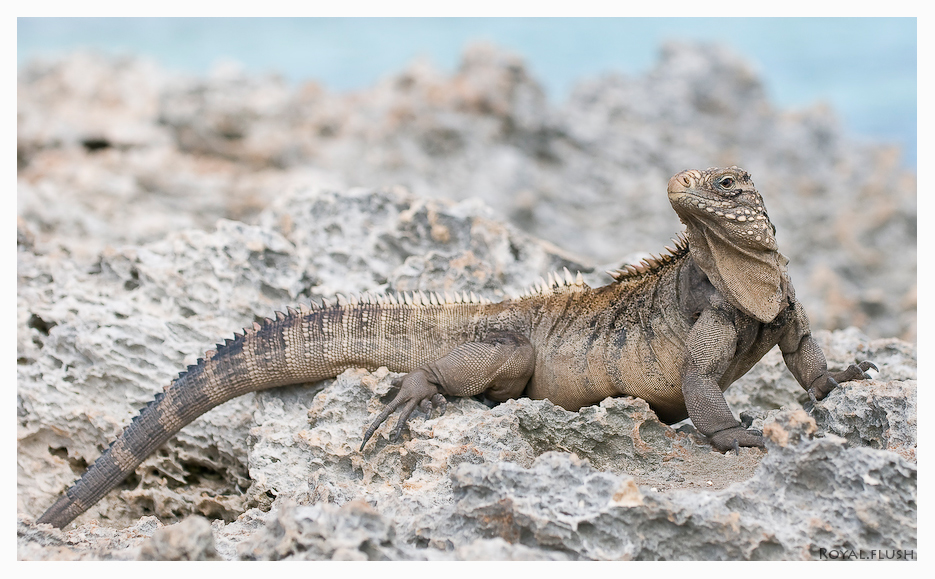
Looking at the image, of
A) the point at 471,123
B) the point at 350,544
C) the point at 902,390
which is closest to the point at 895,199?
the point at 471,123

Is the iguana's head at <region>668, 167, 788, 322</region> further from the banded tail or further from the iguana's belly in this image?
the banded tail

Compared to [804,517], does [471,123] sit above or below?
above

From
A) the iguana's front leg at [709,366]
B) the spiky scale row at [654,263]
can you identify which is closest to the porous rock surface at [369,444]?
the iguana's front leg at [709,366]

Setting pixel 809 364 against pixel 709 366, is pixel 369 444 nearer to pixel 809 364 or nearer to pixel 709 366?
pixel 709 366

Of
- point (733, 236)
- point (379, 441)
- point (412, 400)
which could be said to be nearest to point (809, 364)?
point (733, 236)

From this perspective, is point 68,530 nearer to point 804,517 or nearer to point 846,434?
point 804,517

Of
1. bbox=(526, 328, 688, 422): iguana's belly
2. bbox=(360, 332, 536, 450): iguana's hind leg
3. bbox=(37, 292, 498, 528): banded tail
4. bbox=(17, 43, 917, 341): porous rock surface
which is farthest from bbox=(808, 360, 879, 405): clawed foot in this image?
bbox=(17, 43, 917, 341): porous rock surface

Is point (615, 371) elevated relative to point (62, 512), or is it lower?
elevated
